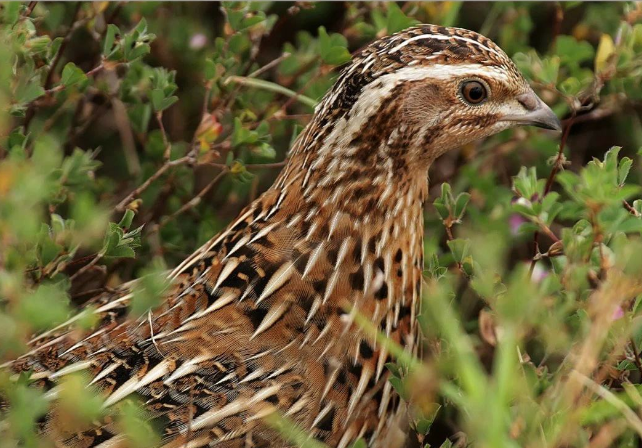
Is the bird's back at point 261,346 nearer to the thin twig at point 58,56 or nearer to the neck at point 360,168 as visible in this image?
the neck at point 360,168

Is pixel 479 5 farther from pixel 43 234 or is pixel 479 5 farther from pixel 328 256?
pixel 43 234

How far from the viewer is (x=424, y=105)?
238 cm

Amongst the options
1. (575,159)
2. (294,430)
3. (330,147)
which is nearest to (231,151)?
(330,147)

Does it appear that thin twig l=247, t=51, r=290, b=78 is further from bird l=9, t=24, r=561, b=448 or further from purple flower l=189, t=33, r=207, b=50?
purple flower l=189, t=33, r=207, b=50

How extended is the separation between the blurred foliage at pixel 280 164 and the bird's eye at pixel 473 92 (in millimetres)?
226

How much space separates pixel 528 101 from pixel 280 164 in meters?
0.85

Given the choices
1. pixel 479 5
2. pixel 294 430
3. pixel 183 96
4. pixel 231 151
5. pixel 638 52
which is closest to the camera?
pixel 294 430

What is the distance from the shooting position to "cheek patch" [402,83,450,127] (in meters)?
2.37

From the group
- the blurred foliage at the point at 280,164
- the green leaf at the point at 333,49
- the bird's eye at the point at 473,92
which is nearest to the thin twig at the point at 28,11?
the blurred foliage at the point at 280,164

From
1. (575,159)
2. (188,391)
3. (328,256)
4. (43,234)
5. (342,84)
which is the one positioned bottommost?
(575,159)

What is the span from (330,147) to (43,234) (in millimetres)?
759

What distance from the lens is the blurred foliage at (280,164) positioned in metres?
1.94

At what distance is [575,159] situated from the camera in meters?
4.26

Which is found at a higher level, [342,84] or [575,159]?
[342,84]
